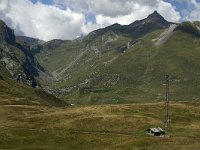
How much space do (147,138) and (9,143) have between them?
135 feet

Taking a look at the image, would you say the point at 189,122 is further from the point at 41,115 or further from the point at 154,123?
the point at 41,115

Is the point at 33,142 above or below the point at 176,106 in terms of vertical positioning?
below

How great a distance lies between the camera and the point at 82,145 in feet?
391

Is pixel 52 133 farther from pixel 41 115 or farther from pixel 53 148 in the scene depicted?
pixel 41 115

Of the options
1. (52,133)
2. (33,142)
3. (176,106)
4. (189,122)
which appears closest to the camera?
(33,142)

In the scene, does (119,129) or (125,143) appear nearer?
(125,143)

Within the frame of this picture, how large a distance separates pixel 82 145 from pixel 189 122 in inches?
2130

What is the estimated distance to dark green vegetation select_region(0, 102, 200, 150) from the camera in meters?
117

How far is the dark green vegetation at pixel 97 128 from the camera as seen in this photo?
117 meters

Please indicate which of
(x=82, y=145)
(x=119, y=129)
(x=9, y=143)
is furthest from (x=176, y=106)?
(x=9, y=143)

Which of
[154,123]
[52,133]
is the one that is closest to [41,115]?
A: [52,133]

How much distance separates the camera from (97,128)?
14312 cm

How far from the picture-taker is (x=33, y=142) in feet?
400

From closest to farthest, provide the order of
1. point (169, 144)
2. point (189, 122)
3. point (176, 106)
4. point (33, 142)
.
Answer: point (169, 144), point (33, 142), point (189, 122), point (176, 106)
